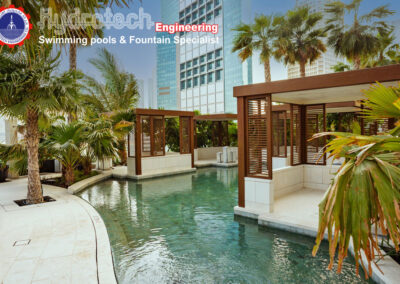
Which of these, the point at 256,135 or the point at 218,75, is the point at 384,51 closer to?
the point at 256,135

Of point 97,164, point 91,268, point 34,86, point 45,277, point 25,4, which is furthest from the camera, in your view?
point 97,164

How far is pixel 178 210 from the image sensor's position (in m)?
7.36

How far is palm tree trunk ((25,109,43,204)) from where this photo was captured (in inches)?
287

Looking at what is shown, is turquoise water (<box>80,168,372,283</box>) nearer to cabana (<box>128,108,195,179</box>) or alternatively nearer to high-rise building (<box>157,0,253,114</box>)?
cabana (<box>128,108,195,179</box>)

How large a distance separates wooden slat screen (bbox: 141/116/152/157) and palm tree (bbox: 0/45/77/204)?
5958 millimetres

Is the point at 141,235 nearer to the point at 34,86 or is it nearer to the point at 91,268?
the point at 91,268

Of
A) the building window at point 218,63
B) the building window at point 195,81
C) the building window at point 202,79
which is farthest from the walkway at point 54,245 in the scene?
the building window at point 195,81

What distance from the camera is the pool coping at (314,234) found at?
3406 mm

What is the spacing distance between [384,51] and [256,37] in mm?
8262

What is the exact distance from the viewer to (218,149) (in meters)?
19.0

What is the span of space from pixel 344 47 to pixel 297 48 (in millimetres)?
2583

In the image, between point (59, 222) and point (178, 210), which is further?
point (178, 210)

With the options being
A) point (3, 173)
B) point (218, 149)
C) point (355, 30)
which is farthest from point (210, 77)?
point (3, 173)

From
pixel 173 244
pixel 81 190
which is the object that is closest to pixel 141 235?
pixel 173 244
